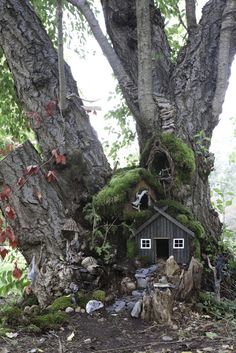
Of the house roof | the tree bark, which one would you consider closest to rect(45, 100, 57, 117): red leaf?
the tree bark

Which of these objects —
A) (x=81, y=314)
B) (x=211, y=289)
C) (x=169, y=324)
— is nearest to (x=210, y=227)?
(x=211, y=289)

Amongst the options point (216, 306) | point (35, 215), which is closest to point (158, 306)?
point (216, 306)

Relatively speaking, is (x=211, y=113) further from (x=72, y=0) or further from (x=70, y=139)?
(x=72, y=0)

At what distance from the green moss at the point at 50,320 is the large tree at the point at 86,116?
42 cm

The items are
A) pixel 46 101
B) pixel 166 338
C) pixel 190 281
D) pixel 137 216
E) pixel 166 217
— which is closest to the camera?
pixel 166 338

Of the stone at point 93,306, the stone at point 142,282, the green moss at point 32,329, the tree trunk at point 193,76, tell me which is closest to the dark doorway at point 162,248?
the stone at point 142,282

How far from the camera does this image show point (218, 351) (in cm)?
272

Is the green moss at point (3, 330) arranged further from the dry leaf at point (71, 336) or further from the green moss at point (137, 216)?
the green moss at point (137, 216)

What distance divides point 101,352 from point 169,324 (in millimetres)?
744

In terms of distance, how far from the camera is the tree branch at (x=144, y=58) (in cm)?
Answer: 471

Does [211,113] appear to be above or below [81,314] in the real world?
above

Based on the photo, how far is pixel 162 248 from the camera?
4.29 metres

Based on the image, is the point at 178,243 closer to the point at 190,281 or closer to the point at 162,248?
the point at 162,248

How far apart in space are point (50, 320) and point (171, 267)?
4.18 ft
